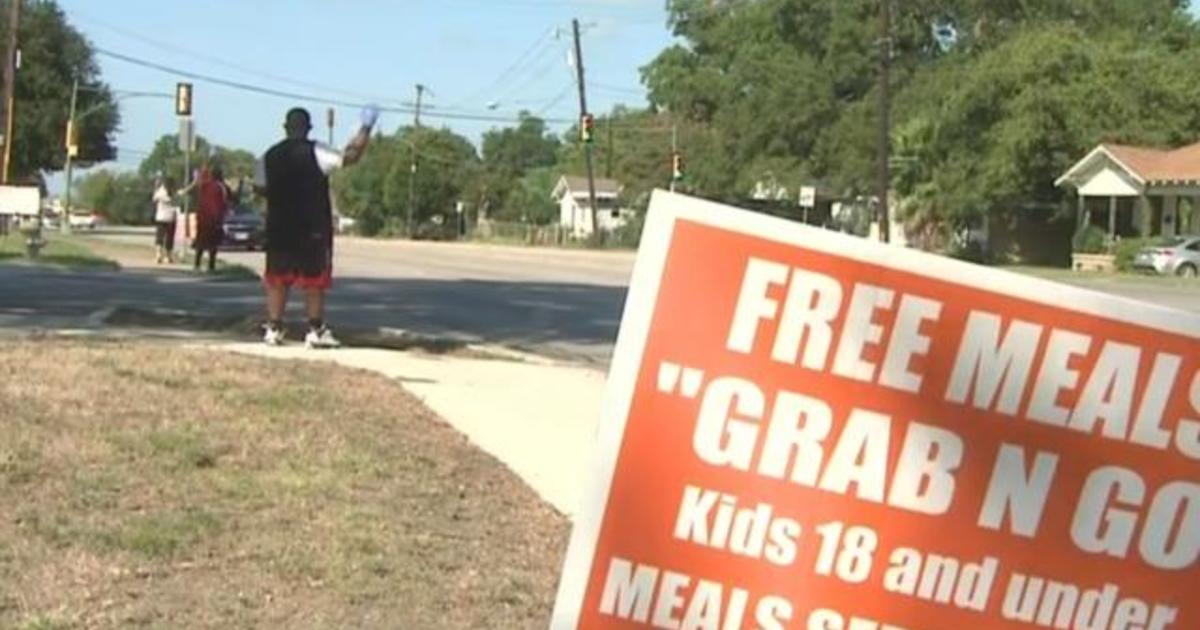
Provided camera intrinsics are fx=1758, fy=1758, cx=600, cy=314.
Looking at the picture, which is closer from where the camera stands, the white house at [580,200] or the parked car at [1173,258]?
the parked car at [1173,258]

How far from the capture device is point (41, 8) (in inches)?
2852

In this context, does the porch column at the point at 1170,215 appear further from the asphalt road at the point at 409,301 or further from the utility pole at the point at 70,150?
the utility pole at the point at 70,150

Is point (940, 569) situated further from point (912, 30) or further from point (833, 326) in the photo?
point (912, 30)

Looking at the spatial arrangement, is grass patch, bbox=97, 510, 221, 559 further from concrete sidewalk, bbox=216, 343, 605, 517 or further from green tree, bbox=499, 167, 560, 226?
green tree, bbox=499, 167, 560, 226

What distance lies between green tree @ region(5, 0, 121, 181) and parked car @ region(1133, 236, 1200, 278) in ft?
145

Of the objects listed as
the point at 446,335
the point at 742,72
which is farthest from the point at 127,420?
the point at 742,72

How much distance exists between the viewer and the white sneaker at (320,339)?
11.6 metres

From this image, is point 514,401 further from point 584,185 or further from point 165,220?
point 584,185

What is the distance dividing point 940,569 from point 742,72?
7312cm

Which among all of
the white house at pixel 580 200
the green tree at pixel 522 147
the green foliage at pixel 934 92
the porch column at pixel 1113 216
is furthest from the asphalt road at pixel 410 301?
the green tree at pixel 522 147

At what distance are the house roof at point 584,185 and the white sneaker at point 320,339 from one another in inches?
3527

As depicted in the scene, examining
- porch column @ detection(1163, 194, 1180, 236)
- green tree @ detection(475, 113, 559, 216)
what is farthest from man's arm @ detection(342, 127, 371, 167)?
green tree @ detection(475, 113, 559, 216)

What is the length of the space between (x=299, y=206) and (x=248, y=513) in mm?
5444

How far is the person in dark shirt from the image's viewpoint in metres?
11.1
